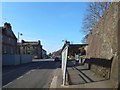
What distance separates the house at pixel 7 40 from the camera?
254ft

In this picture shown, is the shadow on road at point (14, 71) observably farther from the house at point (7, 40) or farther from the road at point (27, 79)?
the house at point (7, 40)

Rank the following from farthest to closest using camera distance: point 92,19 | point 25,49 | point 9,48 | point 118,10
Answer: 1. point 25,49
2. point 9,48
3. point 92,19
4. point 118,10

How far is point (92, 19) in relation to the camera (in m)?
58.4

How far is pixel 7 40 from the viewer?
81438mm

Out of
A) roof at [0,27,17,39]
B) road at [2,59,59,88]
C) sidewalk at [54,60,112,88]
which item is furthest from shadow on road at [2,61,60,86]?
roof at [0,27,17,39]

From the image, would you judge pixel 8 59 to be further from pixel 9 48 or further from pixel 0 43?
pixel 9 48

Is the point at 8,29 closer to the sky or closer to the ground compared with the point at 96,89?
closer to the sky

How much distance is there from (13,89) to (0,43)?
188ft

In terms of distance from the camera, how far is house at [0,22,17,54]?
77512mm

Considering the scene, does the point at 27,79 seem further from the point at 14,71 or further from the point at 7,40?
the point at 7,40

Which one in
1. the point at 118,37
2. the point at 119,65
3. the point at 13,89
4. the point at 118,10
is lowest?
the point at 13,89

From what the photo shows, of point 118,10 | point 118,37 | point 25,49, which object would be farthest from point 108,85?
point 25,49

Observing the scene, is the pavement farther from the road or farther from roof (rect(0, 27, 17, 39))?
roof (rect(0, 27, 17, 39))

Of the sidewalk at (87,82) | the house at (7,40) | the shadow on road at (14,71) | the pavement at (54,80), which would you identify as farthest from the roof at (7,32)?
the sidewalk at (87,82)
